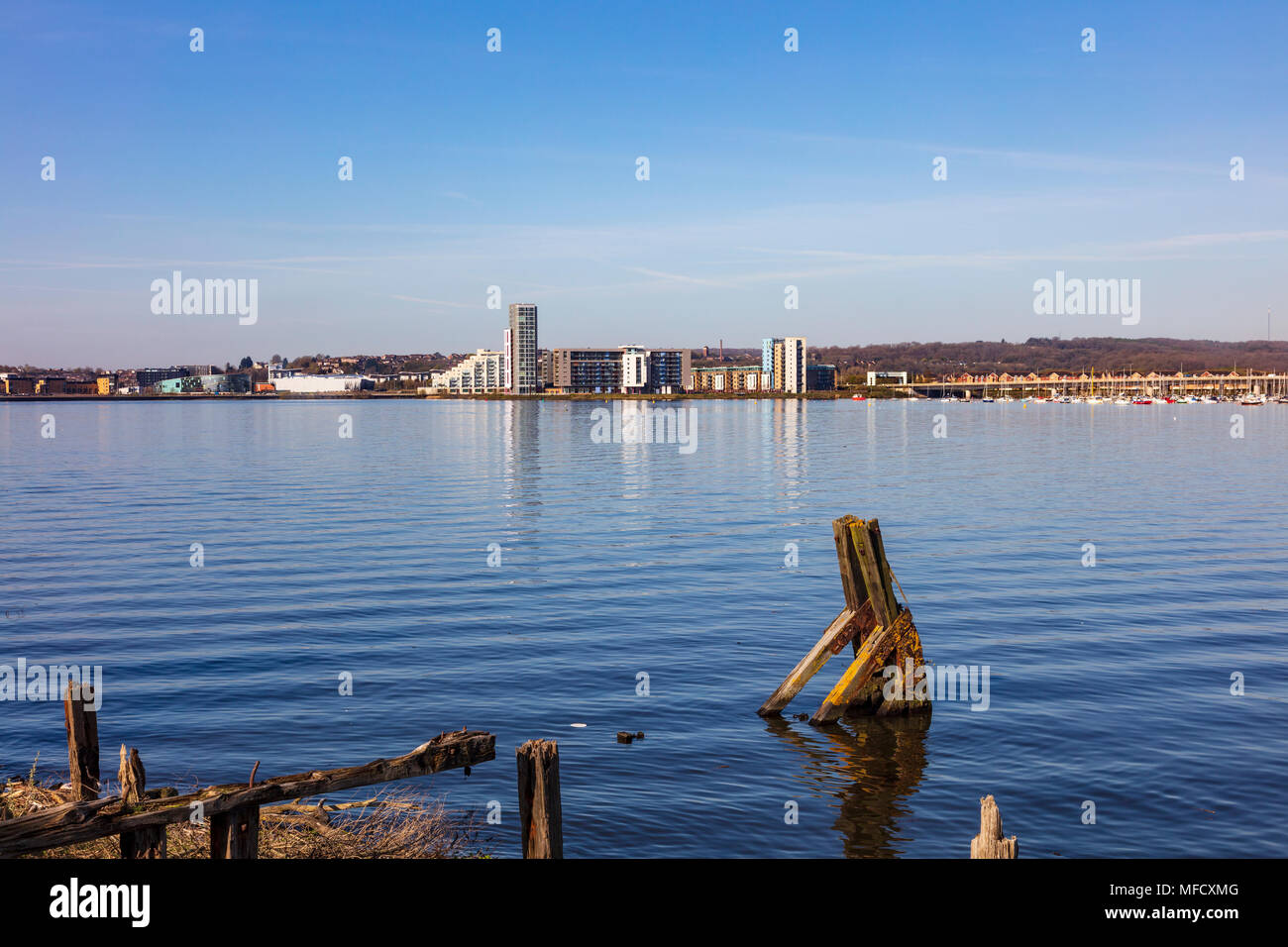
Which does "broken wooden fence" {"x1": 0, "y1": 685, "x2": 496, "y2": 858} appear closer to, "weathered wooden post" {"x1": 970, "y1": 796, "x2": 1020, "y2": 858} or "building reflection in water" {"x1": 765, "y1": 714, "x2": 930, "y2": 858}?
"weathered wooden post" {"x1": 970, "y1": 796, "x2": 1020, "y2": 858}

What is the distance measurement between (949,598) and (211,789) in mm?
24660

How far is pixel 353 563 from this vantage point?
37.6 m

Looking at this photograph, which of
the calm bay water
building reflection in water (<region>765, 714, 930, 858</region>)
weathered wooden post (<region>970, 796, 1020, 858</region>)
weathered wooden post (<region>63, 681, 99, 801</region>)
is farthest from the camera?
the calm bay water

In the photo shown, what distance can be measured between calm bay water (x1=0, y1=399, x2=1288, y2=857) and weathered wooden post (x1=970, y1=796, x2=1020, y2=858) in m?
5.45

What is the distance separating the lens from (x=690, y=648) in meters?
25.4

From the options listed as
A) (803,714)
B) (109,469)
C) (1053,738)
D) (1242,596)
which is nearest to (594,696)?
(803,714)

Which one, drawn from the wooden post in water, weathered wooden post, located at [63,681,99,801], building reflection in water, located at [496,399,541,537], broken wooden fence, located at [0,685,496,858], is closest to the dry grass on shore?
weathered wooden post, located at [63,681,99,801]

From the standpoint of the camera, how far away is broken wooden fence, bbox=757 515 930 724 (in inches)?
758

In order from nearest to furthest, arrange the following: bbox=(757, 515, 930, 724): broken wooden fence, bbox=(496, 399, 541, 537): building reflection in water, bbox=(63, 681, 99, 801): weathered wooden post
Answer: bbox=(63, 681, 99, 801): weathered wooden post
bbox=(757, 515, 930, 724): broken wooden fence
bbox=(496, 399, 541, 537): building reflection in water

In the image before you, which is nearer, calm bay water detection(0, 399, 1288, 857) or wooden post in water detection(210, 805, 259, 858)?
wooden post in water detection(210, 805, 259, 858)

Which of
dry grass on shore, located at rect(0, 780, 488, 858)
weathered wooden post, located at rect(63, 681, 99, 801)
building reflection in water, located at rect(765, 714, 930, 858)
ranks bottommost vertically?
building reflection in water, located at rect(765, 714, 930, 858)
